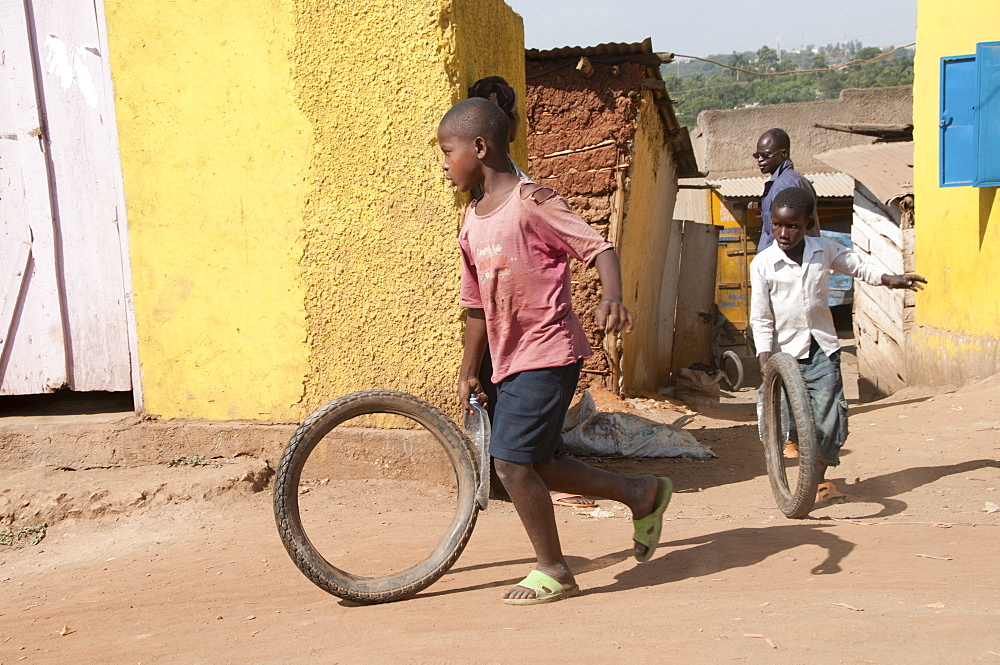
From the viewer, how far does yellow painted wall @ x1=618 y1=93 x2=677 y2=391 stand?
856cm

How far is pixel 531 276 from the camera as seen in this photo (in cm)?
310

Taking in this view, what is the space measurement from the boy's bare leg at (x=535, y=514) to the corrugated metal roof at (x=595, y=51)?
548 centimetres

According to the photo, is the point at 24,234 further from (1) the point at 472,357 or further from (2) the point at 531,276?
(2) the point at 531,276

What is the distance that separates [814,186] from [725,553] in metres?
17.9

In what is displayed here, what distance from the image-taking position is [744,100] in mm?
51156

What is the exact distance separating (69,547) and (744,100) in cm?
5148

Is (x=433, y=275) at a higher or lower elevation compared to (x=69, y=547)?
higher

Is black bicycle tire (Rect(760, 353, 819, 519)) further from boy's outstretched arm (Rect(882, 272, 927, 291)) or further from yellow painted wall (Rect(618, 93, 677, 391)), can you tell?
yellow painted wall (Rect(618, 93, 677, 391))

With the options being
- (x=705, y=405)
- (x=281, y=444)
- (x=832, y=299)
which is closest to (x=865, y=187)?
(x=705, y=405)

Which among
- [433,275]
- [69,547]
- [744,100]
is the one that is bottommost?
[69,547]

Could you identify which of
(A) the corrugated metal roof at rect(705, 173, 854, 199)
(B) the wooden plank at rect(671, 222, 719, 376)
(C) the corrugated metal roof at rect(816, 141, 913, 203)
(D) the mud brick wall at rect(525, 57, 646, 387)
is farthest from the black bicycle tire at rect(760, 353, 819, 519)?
(A) the corrugated metal roof at rect(705, 173, 854, 199)

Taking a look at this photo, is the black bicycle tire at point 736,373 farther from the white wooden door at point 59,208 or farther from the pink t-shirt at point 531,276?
the pink t-shirt at point 531,276

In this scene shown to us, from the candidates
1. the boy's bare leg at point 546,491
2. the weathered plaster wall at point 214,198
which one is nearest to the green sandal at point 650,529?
the boy's bare leg at point 546,491

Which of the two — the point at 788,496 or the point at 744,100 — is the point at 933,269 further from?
the point at 744,100
